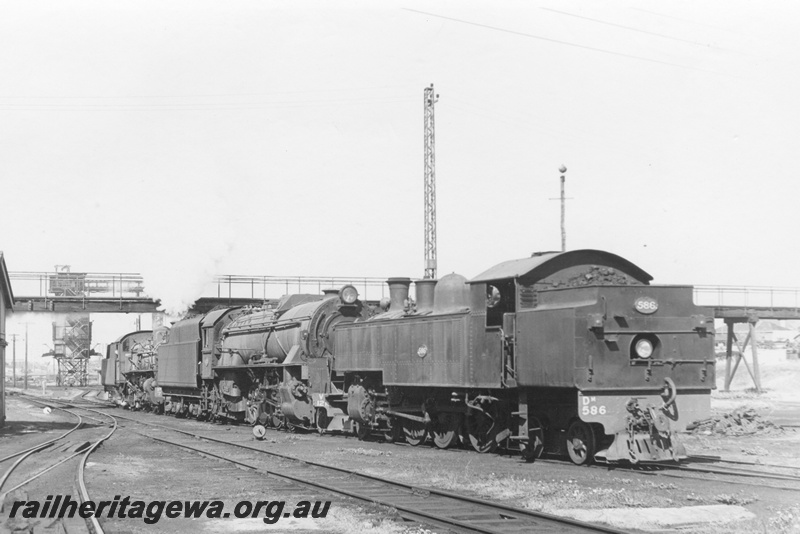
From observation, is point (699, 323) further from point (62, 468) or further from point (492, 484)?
point (62, 468)

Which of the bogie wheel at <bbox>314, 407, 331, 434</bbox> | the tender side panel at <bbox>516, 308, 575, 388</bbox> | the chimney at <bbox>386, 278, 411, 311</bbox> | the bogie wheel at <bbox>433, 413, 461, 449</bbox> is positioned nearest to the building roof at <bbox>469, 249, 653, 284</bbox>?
the tender side panel at <bbox>516, 308, 575, 388</bbox>

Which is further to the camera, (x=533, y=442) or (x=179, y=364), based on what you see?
(x=179, y=364)

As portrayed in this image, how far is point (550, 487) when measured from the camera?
12.2 meters

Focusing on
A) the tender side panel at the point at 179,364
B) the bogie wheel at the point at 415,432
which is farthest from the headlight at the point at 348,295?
the tender side panel at the point at 179,364

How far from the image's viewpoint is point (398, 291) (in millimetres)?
21750

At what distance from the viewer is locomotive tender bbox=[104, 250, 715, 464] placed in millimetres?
14039

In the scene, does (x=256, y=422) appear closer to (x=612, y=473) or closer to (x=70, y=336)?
(x=612, y=473)

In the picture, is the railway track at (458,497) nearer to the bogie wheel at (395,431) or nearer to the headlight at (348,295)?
the bogie wheel at (395,431)

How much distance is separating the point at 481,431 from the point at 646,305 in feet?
15.5

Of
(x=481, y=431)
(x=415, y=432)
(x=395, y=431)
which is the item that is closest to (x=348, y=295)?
(x=395, y=431)

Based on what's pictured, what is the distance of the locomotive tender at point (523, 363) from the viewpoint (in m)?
14.0

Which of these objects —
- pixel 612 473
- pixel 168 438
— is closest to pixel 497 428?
pixel 612 473

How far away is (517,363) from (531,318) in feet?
2.84

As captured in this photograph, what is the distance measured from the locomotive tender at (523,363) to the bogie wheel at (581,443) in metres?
0.03
